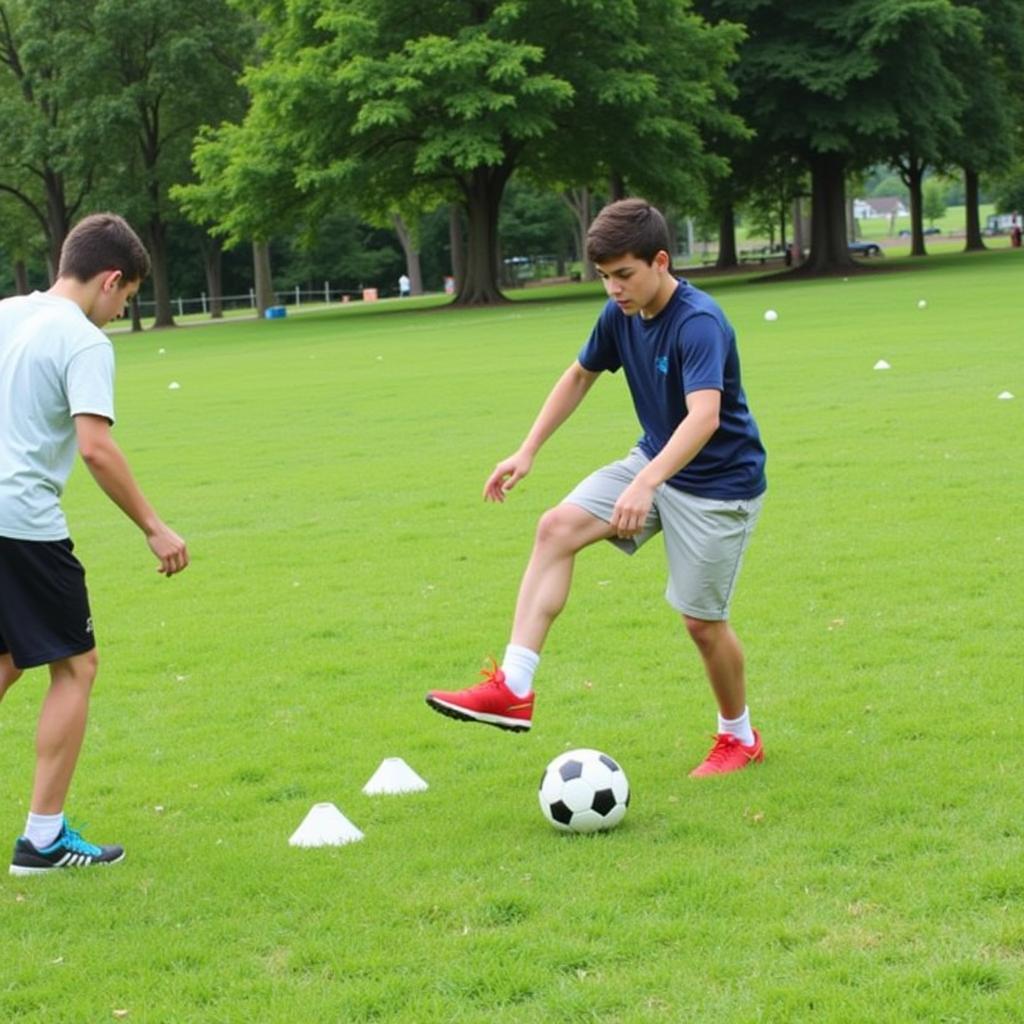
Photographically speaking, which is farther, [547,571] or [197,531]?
[197,531]

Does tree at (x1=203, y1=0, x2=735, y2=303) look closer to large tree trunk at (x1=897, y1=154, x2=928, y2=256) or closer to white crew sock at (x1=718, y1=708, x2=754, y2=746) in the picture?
large tree trunk at (x1=897, y1=154, x2=928, y2=256)

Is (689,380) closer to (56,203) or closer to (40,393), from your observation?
(40,393)

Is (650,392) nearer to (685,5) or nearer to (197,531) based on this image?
(197,531)

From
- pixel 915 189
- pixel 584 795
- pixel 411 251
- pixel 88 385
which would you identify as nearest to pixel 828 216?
pixel 915 189

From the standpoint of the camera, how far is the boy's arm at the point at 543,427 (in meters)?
5.95

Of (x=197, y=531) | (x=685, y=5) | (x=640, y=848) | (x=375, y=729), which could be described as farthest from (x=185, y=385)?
(x=685, y=5)

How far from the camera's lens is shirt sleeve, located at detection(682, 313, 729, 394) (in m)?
5.32

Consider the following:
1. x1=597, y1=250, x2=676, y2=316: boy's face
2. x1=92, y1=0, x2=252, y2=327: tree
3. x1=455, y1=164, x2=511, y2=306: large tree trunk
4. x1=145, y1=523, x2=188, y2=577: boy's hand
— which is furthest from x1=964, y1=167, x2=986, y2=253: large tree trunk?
x1=145, y1=523, x2=188, y2=577: boy's hand

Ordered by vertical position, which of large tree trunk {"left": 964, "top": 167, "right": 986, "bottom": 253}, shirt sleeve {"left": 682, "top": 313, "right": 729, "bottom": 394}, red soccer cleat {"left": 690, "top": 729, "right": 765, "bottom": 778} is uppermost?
large tree trunk {"left": 964, "top": 167, "right": 986, "bottom": 253}

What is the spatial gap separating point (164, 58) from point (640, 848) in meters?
53.7

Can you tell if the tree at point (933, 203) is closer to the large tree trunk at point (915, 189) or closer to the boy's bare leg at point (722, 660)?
the large tree trunk at point (915, 189)

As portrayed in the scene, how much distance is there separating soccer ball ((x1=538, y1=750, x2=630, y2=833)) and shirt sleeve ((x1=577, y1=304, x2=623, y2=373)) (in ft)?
5.00

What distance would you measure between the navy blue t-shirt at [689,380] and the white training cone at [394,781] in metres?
1.51

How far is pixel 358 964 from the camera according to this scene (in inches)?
167
